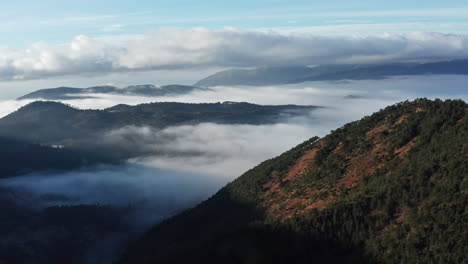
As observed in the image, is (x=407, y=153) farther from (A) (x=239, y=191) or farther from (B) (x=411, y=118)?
(A) (x=239, y=191)

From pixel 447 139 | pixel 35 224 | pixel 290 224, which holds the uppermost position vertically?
pixel 447 139

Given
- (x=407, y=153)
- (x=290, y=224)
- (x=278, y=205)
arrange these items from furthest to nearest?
(x=278, y=205) < (x=407, y=153) < (x=290, y=224)

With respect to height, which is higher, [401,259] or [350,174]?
[350,174]

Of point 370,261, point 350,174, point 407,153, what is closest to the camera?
point 370,261

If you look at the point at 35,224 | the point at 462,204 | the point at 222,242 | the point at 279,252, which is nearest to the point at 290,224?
the point at 279,252

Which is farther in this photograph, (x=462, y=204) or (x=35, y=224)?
(x=35, y=224)

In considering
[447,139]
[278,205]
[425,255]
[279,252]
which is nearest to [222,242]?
[279,252]
